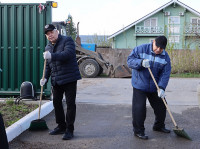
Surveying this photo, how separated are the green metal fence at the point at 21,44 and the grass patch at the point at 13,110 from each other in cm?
77

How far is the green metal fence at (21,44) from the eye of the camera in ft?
27.1

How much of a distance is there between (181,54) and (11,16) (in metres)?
13.2

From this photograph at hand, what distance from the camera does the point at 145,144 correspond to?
4938 mm

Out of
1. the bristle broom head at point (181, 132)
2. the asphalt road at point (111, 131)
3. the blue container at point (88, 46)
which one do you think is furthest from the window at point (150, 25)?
the bristle broom head at point (181, 132)

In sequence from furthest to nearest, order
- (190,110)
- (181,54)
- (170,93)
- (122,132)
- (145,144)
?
1. (181,54)
2. (170,93)
3. (190,110)
4. (122,132)
5. (145,144)

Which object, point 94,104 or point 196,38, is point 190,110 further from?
point 196,38

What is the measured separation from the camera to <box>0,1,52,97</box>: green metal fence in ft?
27.1

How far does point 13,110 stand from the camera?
700 cm

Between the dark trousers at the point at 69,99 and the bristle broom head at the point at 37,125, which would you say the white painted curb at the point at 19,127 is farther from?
the dark trousers at the point at 69,99

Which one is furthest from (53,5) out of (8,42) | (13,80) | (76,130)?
(76,130)

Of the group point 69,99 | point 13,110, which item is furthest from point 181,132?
point 13,110

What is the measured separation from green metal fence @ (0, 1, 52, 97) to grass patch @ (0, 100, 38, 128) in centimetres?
77

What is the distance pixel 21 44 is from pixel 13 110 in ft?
6.66

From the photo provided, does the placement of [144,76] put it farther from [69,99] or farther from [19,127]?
[19,127]
